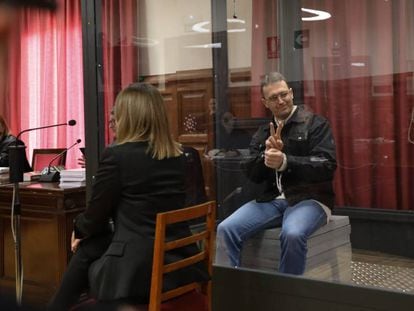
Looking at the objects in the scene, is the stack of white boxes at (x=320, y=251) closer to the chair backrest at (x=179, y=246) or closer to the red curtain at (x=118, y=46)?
the chair backrest at (x=179, y=246)

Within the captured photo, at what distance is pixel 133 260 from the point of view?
1.64 metres

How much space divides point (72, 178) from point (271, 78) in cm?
119

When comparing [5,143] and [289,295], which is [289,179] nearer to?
[289,295]

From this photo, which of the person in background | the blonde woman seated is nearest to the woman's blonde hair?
the blonde woman seated

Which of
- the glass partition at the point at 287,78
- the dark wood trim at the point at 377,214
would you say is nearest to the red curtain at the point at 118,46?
the glass partition at the point at 287,78

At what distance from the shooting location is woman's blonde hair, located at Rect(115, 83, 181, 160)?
177 centimetres

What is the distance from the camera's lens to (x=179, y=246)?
1669mm

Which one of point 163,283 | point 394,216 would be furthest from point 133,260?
point 394,216

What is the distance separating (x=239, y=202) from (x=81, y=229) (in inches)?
31.1

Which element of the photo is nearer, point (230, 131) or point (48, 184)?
point (230, 131)

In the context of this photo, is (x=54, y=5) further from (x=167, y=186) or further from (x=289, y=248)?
(x=289, y=248)

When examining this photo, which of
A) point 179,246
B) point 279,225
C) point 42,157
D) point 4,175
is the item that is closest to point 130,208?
point 179,246

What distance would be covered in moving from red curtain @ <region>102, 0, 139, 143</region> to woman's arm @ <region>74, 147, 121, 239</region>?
2.90 ft

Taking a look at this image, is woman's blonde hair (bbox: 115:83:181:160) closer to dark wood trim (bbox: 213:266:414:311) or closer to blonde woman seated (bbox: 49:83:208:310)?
blonde woman seated (bbox: 49:83:208:310)
